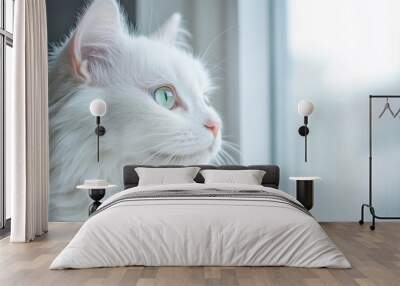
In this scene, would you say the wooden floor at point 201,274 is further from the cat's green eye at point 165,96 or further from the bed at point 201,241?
the cat's green eye at point 165,96

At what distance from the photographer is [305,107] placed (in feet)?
23.9

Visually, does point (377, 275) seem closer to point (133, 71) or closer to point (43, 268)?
point (43, 268)

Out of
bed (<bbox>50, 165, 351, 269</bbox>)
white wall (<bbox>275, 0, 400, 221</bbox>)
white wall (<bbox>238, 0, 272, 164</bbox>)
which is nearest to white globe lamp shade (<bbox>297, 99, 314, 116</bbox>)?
white wall (<bbox>275, 0, 400, 221</bbox>)

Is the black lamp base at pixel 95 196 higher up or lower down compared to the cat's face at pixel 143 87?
lower down

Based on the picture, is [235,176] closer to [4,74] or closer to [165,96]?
[165,96]

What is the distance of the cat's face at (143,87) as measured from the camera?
759 centimetres

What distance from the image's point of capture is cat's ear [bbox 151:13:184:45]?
7.68 m

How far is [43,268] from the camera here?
4602mm

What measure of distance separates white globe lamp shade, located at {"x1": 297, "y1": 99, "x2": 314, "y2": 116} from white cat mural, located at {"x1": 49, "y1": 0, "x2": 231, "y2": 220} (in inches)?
40.4

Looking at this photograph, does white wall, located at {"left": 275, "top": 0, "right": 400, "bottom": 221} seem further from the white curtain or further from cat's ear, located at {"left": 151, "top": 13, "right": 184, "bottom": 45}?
the white curtain

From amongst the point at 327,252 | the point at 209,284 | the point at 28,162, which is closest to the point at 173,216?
the point at 209,284

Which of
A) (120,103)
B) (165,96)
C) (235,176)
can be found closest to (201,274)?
(235,176)

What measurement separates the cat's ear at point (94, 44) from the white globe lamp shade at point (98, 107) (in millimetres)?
477

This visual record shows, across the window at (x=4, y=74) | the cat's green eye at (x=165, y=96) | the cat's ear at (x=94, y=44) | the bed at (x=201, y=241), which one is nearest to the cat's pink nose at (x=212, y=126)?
the cat's green eye at (x=165, y=96)
